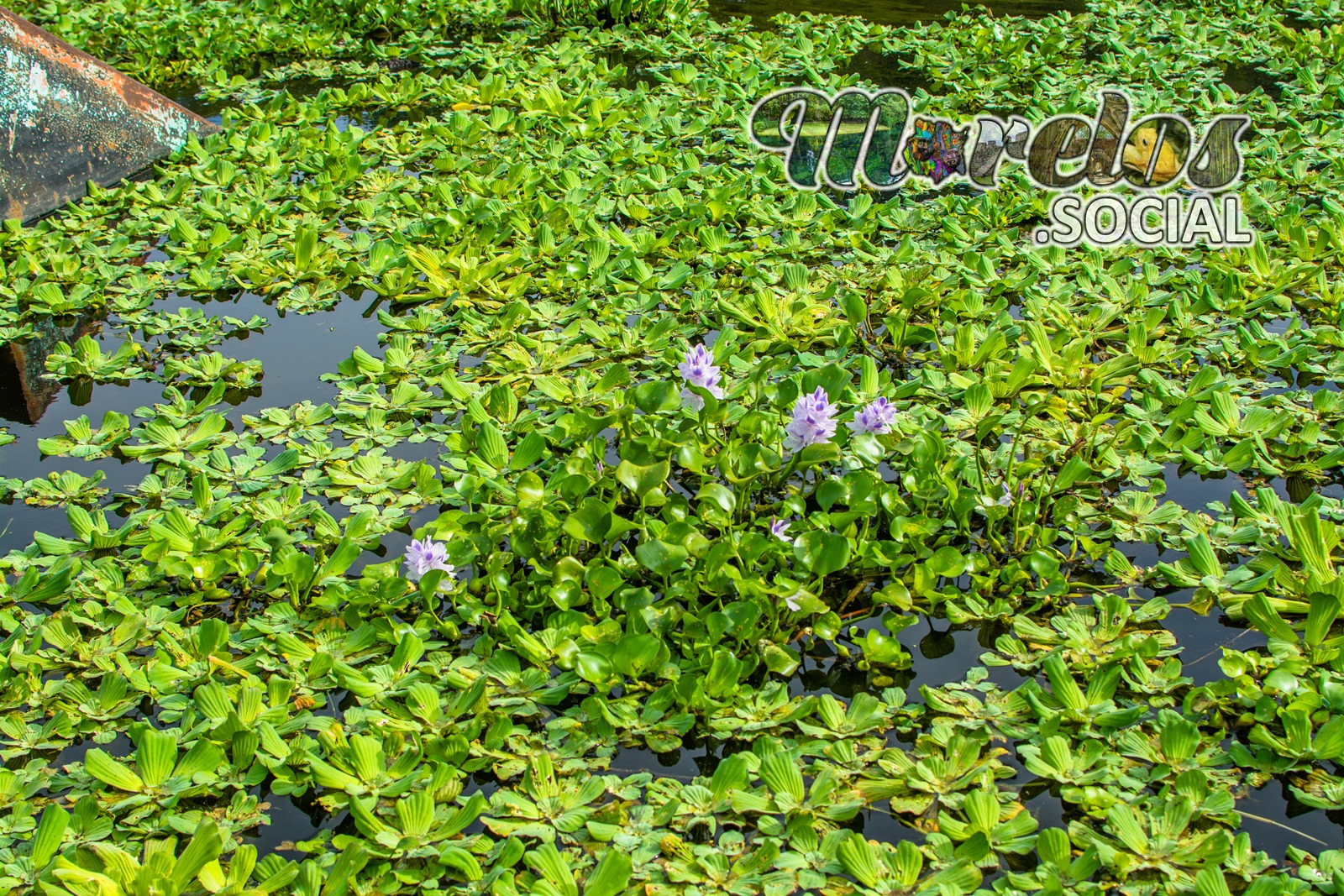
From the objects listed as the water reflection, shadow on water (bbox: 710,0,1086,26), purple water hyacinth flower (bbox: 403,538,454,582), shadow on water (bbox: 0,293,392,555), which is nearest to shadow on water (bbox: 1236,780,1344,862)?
purple water hyacinth flower (bbox: 403,538,454,582)

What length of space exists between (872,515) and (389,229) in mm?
2171

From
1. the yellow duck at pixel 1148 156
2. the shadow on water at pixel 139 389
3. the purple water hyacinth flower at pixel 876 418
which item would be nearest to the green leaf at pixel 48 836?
the shadow on water at pixel 139 389

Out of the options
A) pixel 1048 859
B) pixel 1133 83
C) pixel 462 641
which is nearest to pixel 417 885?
pixel 462 641

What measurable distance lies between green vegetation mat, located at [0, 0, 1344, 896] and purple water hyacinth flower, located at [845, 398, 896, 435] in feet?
0.13

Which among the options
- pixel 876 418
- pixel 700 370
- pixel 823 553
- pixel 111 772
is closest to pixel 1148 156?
pixel 876 418

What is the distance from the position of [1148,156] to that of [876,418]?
2456mm

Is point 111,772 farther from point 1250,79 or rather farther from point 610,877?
point 1250,79

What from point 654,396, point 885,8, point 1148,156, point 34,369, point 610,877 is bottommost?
point 34,369

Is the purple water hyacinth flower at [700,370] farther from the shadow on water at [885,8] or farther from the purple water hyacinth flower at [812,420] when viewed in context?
Answer: the shadow on water at [885,8]

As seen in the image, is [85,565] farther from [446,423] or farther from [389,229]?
[389,229]

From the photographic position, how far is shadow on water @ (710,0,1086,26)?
5938 millimetres

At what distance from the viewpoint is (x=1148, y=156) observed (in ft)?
13.0

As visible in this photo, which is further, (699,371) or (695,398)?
(695,398)

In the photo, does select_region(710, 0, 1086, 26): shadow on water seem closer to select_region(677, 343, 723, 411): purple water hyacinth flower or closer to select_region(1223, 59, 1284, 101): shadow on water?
select_region(1223, 59, 1284, 101): shadow on water
